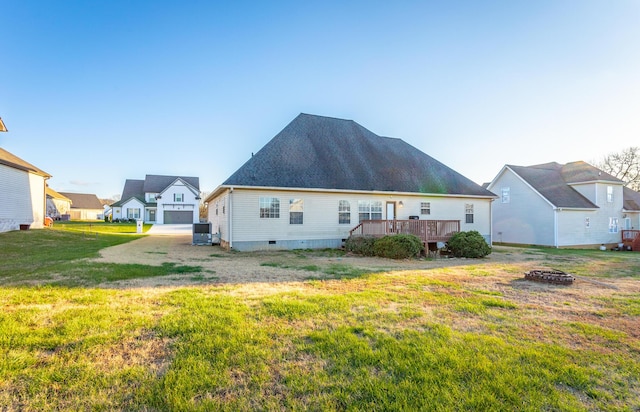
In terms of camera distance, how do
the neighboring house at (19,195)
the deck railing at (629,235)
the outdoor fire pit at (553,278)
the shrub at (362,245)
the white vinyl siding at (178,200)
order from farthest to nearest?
the white vinyl siding at (178,200) → the deck railing at (629,235) → the neighboring house at (19,195) → the shrub at (362,245) → the outdoor fire pit at (553,278)

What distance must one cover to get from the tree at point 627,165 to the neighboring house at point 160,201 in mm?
52538

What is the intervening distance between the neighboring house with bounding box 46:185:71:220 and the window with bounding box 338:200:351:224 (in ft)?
156

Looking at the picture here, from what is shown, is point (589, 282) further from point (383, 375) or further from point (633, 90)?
point (633, 90)

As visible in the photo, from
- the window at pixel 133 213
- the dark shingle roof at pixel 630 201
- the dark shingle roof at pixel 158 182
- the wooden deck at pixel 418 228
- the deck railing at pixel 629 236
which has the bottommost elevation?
Answer: the deck railing at pixel 629 236

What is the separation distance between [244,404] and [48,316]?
380 centimetres

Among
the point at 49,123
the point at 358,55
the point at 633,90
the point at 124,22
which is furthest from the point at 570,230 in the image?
the point at 49,123

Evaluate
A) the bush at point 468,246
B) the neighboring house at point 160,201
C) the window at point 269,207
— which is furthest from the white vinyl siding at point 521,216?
the neighboring house at point 160,201

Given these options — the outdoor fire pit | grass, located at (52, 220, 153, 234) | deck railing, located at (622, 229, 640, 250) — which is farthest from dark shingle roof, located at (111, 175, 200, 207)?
deck railing, located at (622, 229, 640, 250)

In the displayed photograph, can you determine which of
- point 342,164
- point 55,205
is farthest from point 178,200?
point 342,164

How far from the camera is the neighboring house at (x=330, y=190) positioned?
49.3 feet

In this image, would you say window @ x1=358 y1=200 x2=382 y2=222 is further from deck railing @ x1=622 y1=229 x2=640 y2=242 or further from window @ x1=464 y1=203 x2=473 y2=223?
deck railing @ x1=622 y1=229 x2=640 y2=242

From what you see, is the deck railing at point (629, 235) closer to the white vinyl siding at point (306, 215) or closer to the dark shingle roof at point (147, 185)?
the white vinyl siding at point (306, 215)

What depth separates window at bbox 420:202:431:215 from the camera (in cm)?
1858

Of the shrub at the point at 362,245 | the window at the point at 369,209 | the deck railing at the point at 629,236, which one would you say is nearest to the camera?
the shrub at the point at 362,245
